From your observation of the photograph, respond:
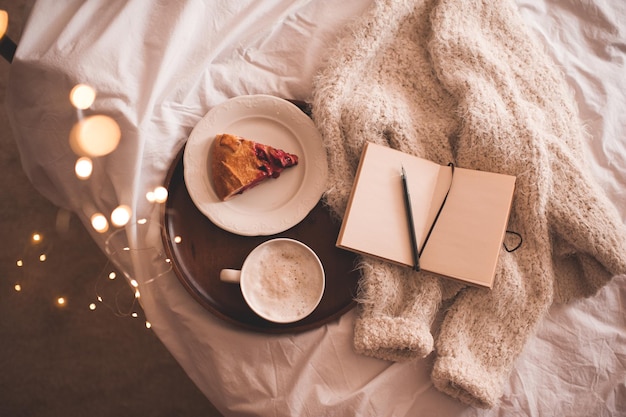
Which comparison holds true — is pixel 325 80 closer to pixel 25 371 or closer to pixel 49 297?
pixel 49 297

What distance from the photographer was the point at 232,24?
2.99 ft

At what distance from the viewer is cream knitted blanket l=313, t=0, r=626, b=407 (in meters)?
0.80

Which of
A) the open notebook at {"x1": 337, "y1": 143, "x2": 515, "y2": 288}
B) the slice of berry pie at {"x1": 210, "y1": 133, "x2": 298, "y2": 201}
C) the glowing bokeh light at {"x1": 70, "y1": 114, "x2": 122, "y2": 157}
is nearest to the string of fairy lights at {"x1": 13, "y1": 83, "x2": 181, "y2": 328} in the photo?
the glowing bokeh light at {"x1": 70, "y1": 114, "x2": 122, "y2": 157}

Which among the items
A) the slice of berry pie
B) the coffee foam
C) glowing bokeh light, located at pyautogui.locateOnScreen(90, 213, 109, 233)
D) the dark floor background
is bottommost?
the dark floor background

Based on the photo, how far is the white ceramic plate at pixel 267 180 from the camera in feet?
2.67

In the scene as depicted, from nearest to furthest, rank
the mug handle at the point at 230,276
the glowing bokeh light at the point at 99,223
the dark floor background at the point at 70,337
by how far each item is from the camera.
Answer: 1. the mug handle at the point at 230,276
2. the glowing bokeh light at the point at 99,223
3. the dark floor background at the point at 70,337

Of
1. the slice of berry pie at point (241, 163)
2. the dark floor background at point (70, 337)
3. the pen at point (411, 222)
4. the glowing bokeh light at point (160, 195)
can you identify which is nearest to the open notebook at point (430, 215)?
the pen at point (411, 222)

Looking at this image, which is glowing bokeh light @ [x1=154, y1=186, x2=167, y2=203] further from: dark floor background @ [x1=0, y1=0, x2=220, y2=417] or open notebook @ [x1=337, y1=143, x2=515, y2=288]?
dark floor background @ [x1=0, y1=0, x2=220, y2=417]

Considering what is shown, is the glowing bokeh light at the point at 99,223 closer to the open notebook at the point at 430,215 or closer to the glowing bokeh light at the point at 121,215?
the glowing bokeh light at the point at 121,215

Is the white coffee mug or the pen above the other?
the pen

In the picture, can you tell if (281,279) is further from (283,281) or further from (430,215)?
(430,215)

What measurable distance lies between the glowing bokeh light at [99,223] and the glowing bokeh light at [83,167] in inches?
3.1

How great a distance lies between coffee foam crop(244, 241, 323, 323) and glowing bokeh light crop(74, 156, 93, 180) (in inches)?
14.7

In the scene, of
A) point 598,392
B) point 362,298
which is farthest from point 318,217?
point 598,392
